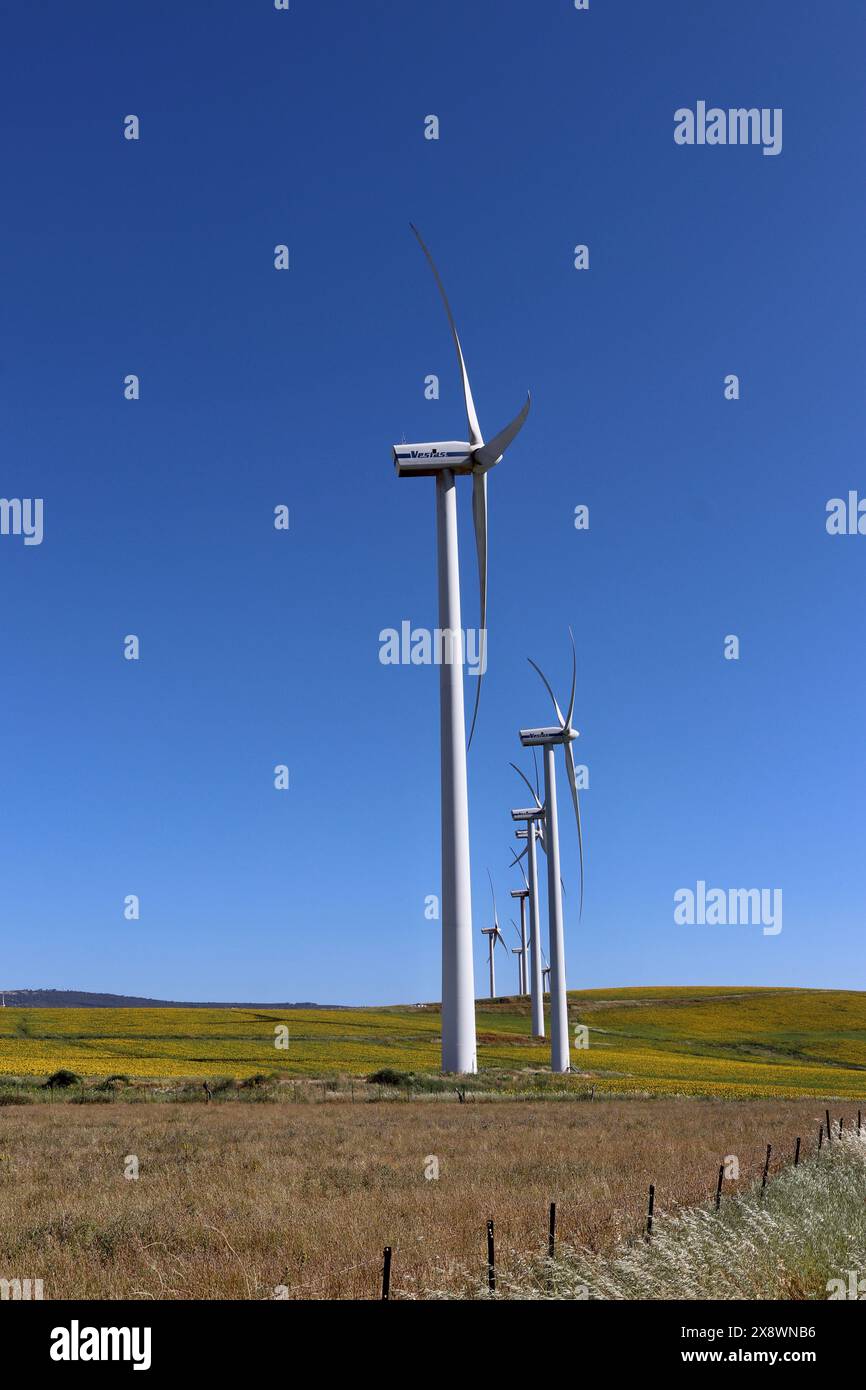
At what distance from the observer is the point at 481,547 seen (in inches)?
1922

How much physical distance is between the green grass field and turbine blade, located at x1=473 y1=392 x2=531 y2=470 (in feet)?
88.8

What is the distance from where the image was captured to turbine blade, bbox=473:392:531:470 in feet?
152

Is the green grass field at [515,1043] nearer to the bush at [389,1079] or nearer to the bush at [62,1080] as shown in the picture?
the bush at [62,1080]

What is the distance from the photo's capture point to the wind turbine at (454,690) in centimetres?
4331

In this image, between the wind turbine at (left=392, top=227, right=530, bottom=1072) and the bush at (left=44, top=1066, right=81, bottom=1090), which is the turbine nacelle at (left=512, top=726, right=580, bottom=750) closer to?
the wind turbine at (left=392, top=227, right=530, bottom=1072)
